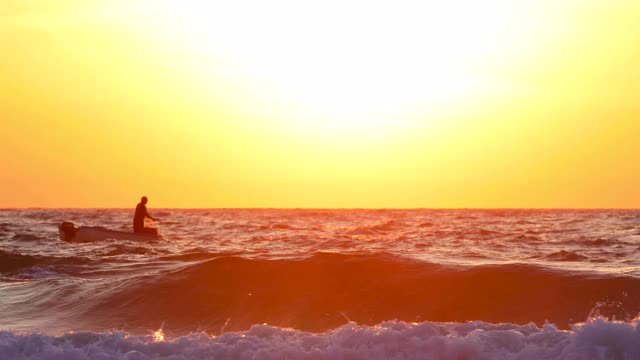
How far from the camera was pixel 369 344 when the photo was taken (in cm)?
862

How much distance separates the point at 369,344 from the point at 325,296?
6.03 metres

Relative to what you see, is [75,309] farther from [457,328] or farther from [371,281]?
[457,328]

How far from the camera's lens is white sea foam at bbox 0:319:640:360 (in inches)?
328

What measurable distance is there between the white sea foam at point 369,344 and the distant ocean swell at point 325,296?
3.63m

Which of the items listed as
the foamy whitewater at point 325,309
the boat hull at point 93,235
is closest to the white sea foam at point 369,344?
the foamy whitewater at point 325,309

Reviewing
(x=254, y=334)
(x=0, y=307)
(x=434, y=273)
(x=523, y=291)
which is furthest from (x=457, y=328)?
(x=0, y=307)

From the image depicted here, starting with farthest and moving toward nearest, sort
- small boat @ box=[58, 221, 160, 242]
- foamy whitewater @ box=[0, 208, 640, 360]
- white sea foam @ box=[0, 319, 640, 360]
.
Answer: small boat @ box=[58, 221, 160, 242] → foamy whitewater @ box=[0, 208, 640, 360] → white sea foam @ box=[0, 319, 640, 360]

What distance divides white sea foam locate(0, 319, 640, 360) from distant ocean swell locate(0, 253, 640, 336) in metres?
3.63

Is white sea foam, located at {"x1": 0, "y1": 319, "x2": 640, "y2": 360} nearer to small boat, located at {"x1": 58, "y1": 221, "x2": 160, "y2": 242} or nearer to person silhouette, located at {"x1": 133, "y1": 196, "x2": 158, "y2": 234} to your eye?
small boat, located at {"x1": 58, "y1": 221, "x2": 160, "y2": 242}

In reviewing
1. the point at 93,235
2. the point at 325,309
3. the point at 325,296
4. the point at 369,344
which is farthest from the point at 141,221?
the point at 369,344

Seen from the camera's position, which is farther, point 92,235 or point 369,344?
point 92,235

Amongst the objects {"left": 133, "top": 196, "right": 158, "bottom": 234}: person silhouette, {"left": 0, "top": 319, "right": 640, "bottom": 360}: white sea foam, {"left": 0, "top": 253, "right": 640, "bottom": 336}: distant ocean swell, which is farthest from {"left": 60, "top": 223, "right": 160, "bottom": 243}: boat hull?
{"left": 0, "top": 319, "right": 640, "bottom": 360}: white sea foam

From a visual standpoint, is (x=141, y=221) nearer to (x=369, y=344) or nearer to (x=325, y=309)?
(x=325, y=309)

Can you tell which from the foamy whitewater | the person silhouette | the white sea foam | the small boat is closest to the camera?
the white sea foam
